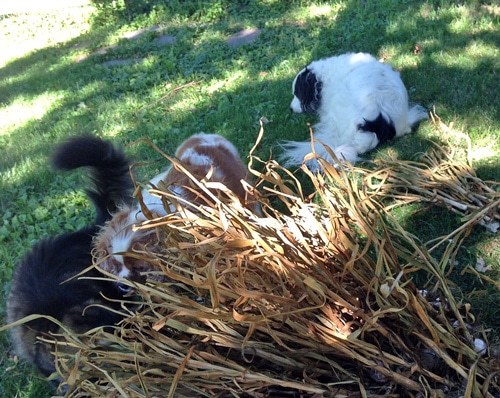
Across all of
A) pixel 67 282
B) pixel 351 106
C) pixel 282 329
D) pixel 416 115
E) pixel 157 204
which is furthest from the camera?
pixel 351 106

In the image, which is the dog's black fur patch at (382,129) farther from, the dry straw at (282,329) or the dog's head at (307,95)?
the dry straw at (282,329)

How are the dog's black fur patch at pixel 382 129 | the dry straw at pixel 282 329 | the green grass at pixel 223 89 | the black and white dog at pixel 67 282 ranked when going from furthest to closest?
1. the dog's black fur patch at pixel 382 129
2. the green grass at pixel 223 89
3. the black and white dog at pixel 67 282
4. the dry straw at pixel 282 329

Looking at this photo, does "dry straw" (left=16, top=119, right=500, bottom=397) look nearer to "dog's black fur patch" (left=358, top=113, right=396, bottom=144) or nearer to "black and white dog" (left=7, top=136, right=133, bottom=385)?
"black and white dog" (left=7, top=136, right=133, bottom=385)

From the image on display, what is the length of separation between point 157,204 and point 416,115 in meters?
2.43

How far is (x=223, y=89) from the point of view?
542cm

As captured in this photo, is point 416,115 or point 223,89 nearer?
point 416,115

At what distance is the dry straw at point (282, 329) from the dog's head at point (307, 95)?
9.53ft

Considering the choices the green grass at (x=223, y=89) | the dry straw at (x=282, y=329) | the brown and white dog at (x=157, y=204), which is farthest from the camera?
the green grass at (x=223, y=89)

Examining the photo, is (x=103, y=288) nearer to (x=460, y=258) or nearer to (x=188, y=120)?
(x=460, y=258)

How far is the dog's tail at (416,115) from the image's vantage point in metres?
3.96

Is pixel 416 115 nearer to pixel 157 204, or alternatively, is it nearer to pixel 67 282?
pixel 157 204

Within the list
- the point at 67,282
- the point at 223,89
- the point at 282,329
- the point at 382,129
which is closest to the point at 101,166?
the point at 67,282

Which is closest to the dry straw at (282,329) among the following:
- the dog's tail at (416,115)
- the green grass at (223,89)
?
the green grass at (223,89)

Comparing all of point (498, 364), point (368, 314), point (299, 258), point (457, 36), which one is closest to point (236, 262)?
point (299, 258)
